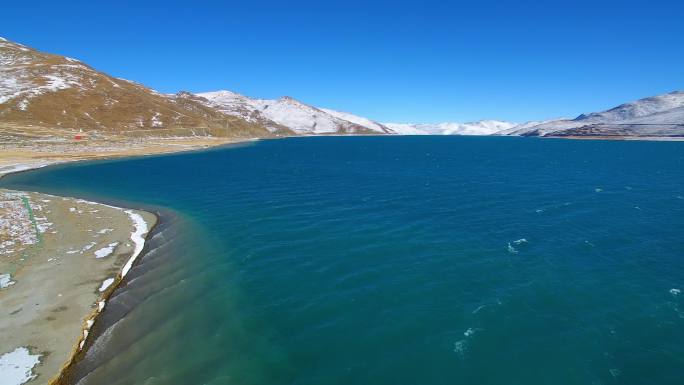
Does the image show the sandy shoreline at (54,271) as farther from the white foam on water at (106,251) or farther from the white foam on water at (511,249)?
the white foam on water at (511,249)

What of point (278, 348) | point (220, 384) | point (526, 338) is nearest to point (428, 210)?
point (526, 338)

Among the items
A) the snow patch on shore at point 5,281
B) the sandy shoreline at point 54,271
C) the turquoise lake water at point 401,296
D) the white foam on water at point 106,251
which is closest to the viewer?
the turquoise lake water at point 401,296

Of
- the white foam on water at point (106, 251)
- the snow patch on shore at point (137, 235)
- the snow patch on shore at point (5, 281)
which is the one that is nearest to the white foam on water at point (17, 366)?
the snow patch on shore at point (5, 281)

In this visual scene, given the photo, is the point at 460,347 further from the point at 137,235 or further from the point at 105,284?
the point at 137,235

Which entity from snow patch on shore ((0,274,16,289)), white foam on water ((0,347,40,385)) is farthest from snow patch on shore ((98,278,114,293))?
white foam on water ((0,347,40,385))

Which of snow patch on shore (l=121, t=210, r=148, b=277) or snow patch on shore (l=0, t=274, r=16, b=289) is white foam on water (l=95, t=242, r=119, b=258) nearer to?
snow patch on shore (l=121, t=210, r=148, b=277)

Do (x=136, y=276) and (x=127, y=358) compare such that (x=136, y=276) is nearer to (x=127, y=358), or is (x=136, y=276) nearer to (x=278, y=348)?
(x=127, y=358)

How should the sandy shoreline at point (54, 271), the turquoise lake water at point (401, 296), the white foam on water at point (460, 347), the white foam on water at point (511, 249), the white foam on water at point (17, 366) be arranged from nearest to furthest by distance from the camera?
1. the white foam on water at point (17, 366)
2. the turquoise lake water at point (401, 296)
3. the sandy shoreline at point (54, 271)
4. the white foam on water at point (460, 347)
5. the white foam on water at point (511, 249)
